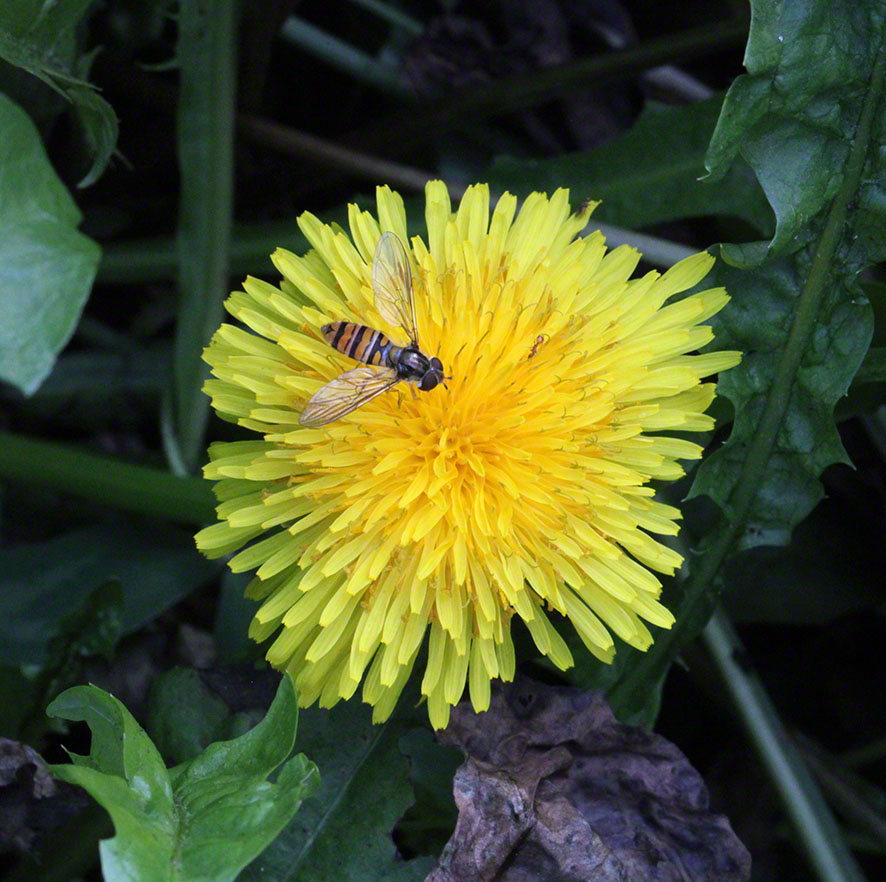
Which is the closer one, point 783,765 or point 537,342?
point 537,342

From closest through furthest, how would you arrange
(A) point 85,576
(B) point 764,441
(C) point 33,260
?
(C) point 33,260 → (B) point 764,441 → (A) point 85,576

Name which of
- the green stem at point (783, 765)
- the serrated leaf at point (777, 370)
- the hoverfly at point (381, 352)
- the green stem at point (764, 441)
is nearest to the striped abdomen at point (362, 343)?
the hoverfly at point (381, 352)

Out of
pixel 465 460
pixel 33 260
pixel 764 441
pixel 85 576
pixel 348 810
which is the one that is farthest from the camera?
pixel 85 576

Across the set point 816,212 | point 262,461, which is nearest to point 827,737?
point 816,212

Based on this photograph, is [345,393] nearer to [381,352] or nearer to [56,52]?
[381,352]

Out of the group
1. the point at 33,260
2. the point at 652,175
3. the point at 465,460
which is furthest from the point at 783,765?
the point at 33,260

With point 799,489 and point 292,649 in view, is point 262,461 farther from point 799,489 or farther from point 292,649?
point 799,489
